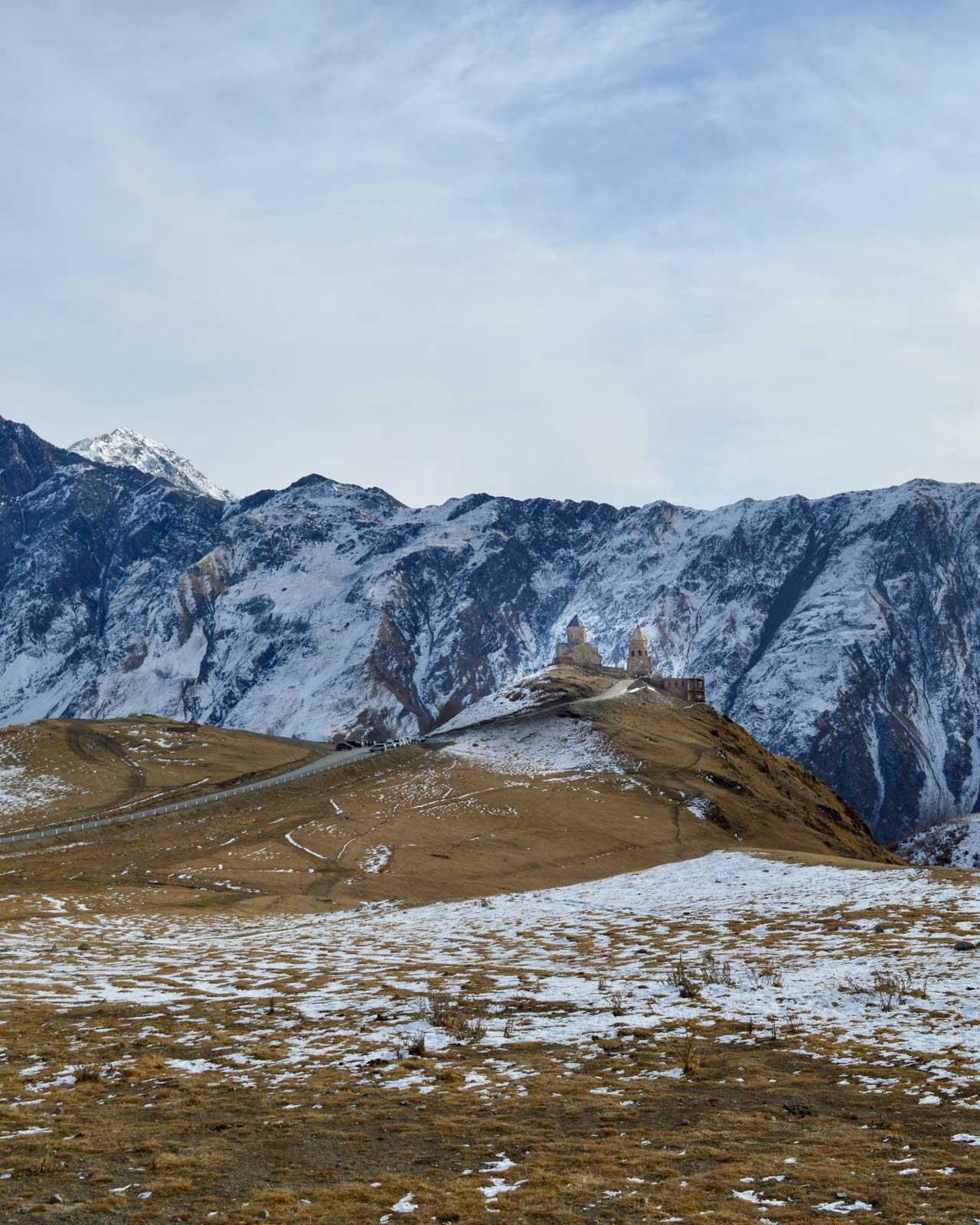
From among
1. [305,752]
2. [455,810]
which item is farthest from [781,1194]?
[305,752]

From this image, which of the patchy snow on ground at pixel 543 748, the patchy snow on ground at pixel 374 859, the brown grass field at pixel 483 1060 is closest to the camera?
the brown grass field at pixel 483 1060

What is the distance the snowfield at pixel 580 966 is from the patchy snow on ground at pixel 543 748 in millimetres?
53160

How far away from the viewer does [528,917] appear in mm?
40531

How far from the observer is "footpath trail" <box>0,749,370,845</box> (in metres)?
83.5

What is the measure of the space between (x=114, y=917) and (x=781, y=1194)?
36.9m

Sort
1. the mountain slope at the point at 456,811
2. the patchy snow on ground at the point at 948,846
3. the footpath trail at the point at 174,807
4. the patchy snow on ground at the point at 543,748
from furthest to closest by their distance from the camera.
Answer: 1. the patchy snow on ground at the point at 948,846
2. the patchy snow on ground at the point at 543,748
3. the footpath trail at the point at 174,807
4. the mountain slope at the point at 456,811

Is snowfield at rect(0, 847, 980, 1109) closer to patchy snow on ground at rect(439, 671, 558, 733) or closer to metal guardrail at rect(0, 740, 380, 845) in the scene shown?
metal guardrail at rect(0, 740, 380, 845)

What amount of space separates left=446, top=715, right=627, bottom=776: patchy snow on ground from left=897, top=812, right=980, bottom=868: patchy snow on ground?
53552 mm

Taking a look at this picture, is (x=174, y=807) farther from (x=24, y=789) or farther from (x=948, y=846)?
(x=948, y=846)

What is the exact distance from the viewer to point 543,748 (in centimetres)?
10856

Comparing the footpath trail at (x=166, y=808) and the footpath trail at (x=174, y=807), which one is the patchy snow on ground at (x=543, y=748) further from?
the footpath trail at (x=166, y=808)

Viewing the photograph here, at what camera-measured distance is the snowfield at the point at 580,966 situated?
69.1 ft

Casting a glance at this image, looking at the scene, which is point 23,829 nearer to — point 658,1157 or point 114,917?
point 114,917

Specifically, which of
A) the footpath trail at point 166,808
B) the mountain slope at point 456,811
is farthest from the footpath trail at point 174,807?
the mountain slope at point 456,811
